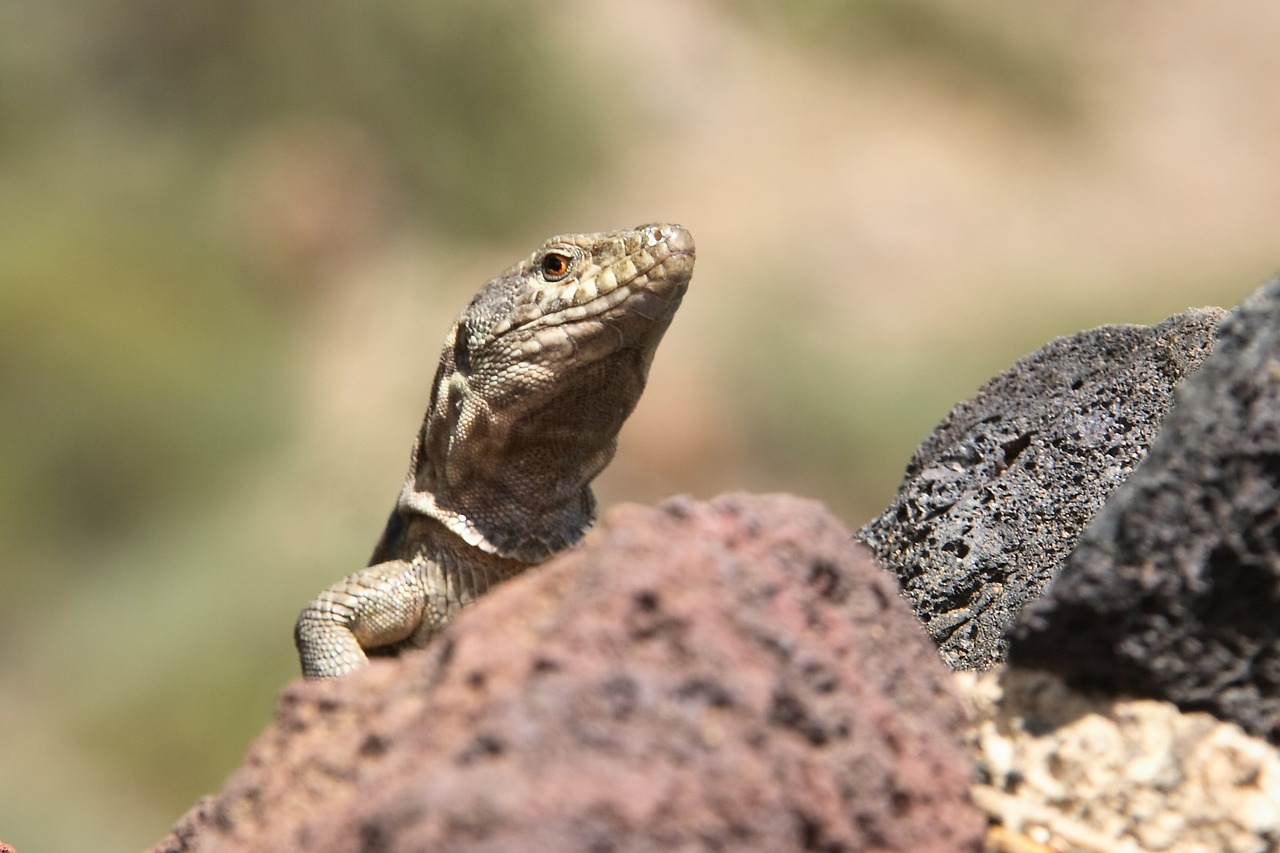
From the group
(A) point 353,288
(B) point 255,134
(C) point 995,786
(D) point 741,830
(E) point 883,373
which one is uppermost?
(B) point 255,134

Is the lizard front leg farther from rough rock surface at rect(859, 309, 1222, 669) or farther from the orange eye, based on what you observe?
rough rock surface at rect(859, 309, 1222, 669)

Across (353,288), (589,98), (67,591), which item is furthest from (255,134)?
(67,591)

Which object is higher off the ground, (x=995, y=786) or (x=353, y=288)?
(x=353, y=288)

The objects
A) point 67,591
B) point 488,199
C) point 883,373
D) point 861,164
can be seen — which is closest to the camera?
point 67,591

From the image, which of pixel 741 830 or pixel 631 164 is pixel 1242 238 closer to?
pixel 631 164

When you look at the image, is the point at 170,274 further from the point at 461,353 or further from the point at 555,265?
the point at 555,265

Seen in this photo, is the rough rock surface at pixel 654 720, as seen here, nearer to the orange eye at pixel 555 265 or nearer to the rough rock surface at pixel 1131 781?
the rough rock surface at pixel 1131 781

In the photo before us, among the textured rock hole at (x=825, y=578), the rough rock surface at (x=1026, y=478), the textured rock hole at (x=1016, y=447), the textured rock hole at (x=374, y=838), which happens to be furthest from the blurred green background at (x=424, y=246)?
the textured rock hole at (x=825, y=578)
